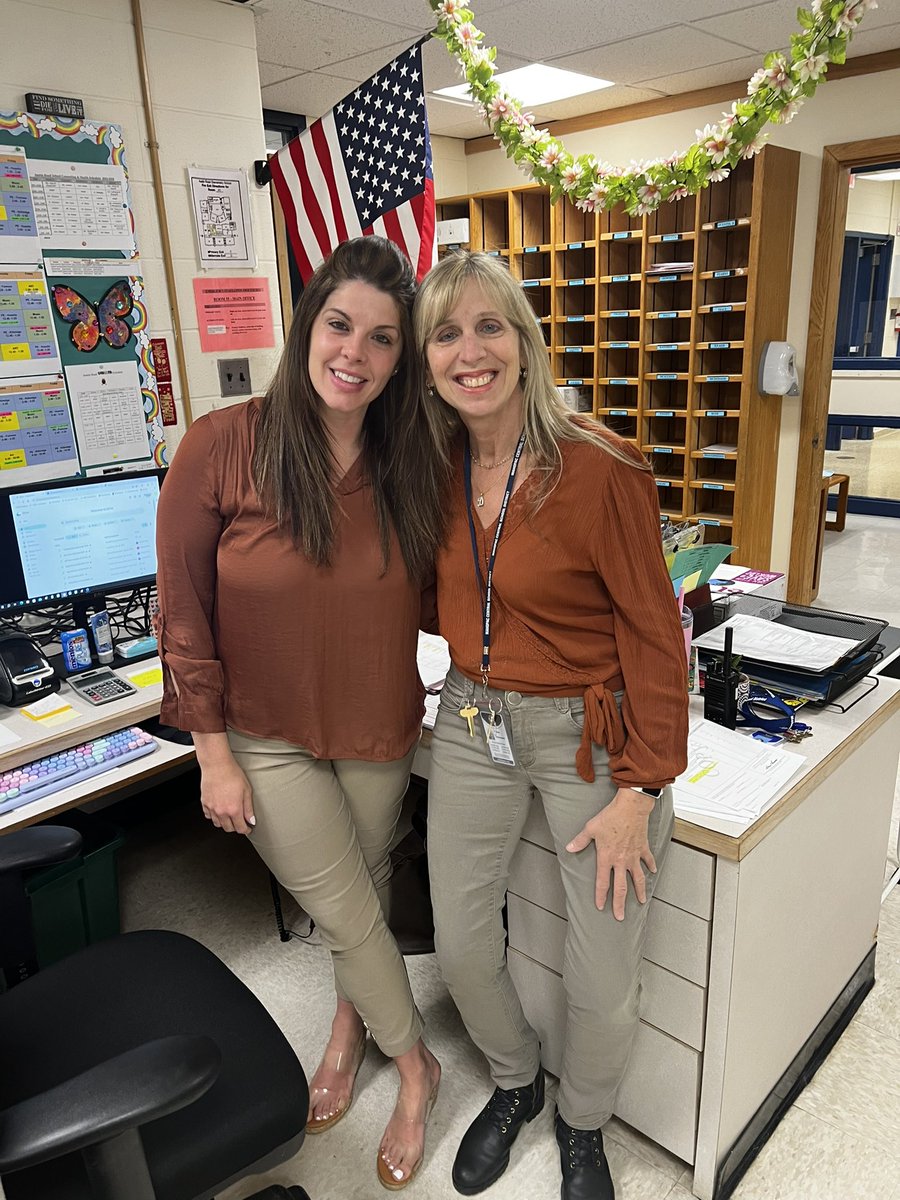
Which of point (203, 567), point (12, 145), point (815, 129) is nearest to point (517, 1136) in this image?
point (203, 567)

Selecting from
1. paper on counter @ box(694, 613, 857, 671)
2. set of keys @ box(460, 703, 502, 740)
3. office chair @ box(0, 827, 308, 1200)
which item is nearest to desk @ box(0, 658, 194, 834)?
office chair @ box(0, 827, 308, 1200)

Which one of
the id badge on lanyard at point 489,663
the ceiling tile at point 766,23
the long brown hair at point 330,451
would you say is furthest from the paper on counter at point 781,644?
the ceiling tile at point 766,23

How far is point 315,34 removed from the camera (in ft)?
11.4

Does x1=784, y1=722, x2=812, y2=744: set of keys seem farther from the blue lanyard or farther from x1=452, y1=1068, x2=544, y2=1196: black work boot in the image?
x1=452, y1=1068, x2=544, y2=1196: black work boot

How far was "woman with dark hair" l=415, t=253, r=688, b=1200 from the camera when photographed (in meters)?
1.37

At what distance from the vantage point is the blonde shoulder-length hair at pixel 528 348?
1395 millimetres

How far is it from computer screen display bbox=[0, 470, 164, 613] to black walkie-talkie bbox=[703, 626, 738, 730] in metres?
1.48

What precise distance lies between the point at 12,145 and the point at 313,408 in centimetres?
165

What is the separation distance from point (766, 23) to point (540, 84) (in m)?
1.26

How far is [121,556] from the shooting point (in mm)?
2383

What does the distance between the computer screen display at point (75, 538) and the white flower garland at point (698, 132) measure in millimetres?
1304

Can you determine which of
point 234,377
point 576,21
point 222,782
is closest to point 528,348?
point 222,782

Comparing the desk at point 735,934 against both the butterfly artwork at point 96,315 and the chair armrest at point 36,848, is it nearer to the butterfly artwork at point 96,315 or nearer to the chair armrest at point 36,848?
the chair armrest at point 36,848

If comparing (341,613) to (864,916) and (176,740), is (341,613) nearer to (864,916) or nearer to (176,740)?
(176,740)
